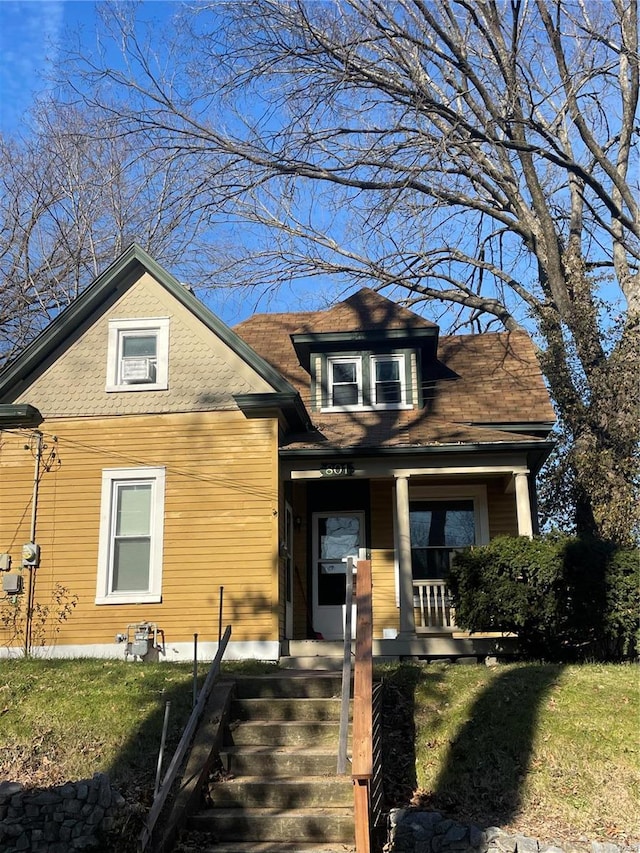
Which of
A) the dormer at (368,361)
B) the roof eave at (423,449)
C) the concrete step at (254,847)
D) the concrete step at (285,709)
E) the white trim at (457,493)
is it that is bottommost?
the concrete step at (254,847)

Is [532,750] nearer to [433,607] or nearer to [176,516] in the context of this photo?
[433,607]

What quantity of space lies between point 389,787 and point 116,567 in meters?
5.99

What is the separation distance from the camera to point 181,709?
836 centimetres

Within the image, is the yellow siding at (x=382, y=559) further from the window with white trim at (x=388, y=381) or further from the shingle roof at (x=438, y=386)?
the window with white trim at (x=388, y=381)

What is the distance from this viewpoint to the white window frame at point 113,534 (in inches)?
462

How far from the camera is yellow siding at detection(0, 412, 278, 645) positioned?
456 inches

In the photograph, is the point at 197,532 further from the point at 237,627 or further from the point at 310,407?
the point at 310,407

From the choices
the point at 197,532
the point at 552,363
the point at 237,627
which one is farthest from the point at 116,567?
the point at 552,363

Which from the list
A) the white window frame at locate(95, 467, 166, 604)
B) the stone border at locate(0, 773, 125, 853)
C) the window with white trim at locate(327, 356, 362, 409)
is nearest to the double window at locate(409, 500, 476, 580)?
the window with white trim at locate(327, 356, 362, 409)

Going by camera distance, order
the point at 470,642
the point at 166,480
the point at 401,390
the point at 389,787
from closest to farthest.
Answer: the point at 389,787
the point at 470,642
the point at 166,480
the point at 401,390

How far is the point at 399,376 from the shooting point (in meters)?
14.7

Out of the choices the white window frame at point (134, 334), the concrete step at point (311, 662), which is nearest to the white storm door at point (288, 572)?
the concrete step at point (311, 662)

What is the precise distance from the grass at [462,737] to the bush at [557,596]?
0.78 metres

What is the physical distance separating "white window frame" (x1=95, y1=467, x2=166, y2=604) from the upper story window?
3.71 meters
